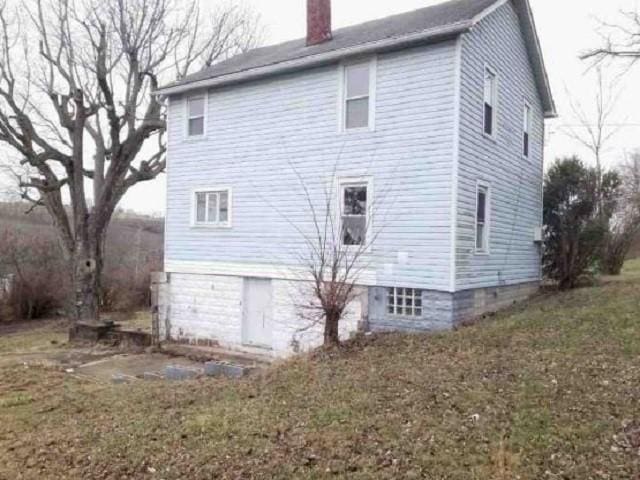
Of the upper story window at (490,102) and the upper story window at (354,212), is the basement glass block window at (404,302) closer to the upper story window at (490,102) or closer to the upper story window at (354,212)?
the upper story window at (354,212)

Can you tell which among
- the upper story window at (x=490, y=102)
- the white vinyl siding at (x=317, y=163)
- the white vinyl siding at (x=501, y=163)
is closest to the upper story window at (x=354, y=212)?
the white vinyl siding at (x=317, y=163)

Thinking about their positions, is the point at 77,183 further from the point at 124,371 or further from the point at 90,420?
the point at 90,420

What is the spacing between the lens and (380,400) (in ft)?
19.0

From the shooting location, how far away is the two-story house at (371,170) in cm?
1002

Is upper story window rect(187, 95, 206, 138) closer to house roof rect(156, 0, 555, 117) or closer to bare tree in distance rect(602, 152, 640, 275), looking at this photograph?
house roof rect(156, 0, 555, 117)

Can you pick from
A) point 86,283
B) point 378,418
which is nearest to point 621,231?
point 378,418

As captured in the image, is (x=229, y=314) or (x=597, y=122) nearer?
(x=229, y=314)

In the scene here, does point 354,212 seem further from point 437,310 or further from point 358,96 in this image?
point 437,310

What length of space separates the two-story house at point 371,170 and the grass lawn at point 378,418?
2.45m

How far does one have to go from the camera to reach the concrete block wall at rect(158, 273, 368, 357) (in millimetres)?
11508

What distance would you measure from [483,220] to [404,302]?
2.68m

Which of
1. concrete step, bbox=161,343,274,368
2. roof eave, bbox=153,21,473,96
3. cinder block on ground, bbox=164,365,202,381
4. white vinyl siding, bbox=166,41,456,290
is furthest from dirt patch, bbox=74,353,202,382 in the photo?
roof eave, bbox=153,21,473,96

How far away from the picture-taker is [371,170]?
10734 millimetres

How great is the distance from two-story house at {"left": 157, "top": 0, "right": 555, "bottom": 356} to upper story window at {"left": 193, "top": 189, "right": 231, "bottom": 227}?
44 mm
